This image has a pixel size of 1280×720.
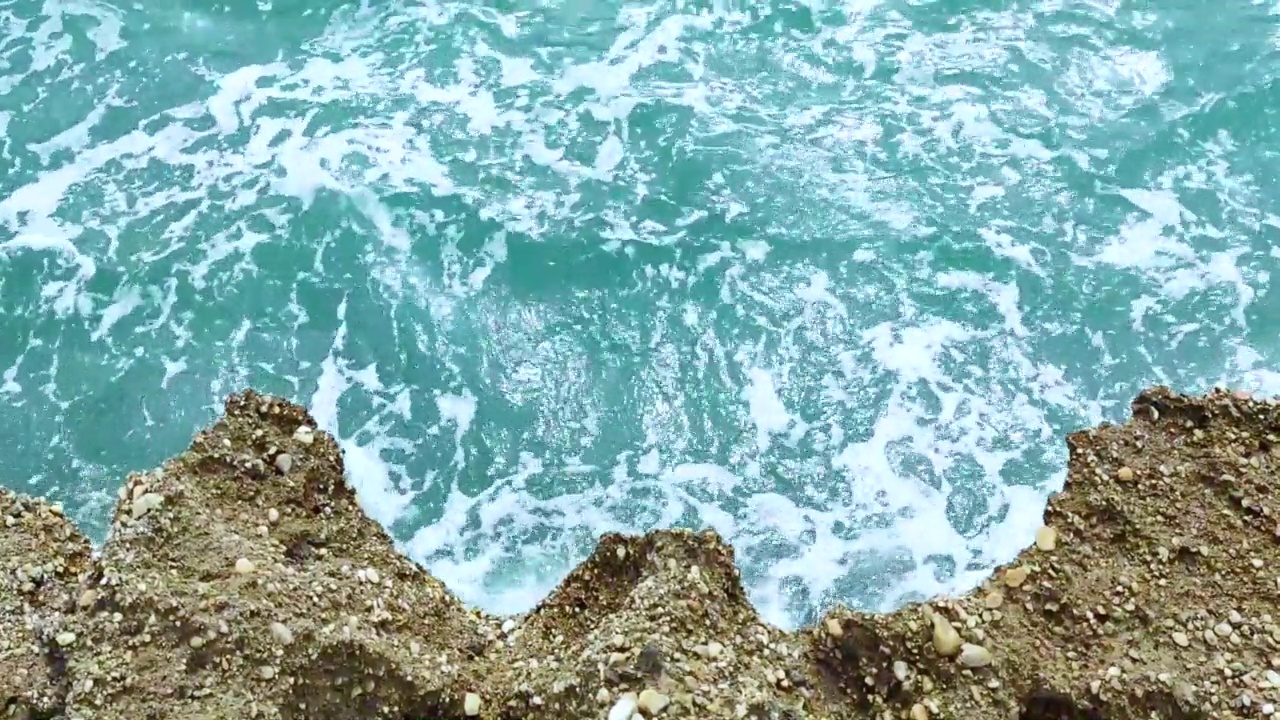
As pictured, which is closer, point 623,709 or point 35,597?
point 623,709

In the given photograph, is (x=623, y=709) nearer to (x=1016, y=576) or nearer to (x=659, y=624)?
(x=659, y=624)

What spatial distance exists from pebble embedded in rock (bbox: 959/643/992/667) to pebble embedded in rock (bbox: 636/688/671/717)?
161 centimetres

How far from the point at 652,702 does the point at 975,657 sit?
1.73 meters

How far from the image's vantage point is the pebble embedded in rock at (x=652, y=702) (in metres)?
4.98

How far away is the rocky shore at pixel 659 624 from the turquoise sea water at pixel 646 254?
4438 millimetres

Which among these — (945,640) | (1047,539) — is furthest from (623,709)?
(1047,539)

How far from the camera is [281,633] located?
547 centimetres

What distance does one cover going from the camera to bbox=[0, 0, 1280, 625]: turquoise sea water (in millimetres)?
11398

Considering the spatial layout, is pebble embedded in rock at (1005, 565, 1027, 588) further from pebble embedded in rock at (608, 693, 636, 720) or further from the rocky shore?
pebble embedded in rock at (608, 693, 636, 720)

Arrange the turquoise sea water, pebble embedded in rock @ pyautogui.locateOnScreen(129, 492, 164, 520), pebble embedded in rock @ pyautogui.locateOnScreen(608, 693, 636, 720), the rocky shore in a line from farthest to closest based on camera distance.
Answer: the turquoise sea water, pebble embedded in rock @ pyautogui.locateOnScreen(129, 492, 164, 520), the rocky shore, pebble embedded in rock @ pyautogui.locateOnScreen(608, 693, 636, 720)

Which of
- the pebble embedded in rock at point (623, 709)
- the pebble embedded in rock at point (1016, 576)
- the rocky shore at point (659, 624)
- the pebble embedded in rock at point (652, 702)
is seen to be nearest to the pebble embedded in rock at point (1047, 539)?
the rocky shore at point (659, 624)

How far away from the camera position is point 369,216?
14.0m

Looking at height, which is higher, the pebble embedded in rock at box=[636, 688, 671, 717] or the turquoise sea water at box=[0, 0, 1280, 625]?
the pebble embedded in rock at box=[636, 688, 671, 717]

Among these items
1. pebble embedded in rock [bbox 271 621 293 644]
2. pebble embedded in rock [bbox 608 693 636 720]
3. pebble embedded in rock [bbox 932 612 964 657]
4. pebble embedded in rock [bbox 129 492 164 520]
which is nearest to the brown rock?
pebble embedded in rock [bbox 129 492 164 520]
